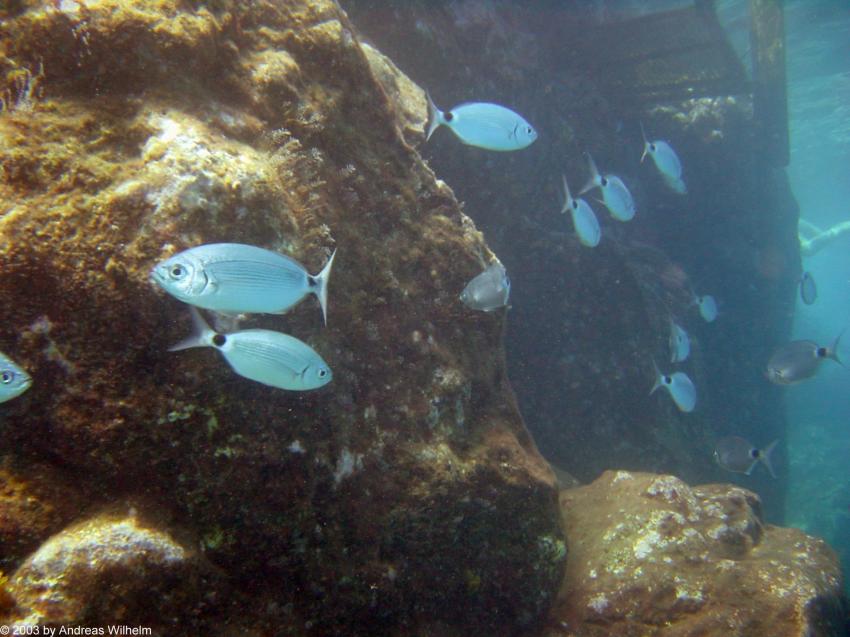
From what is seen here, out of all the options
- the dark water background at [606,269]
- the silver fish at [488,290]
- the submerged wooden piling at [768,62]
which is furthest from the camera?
the submerged wooden piling at [768,62]

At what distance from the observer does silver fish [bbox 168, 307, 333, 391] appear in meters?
2.18

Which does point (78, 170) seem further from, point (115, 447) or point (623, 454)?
point (623, 454)

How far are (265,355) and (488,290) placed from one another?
207 centimetres

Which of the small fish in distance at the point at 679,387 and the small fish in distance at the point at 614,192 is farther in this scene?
the small fish in distance at the point at 679,387

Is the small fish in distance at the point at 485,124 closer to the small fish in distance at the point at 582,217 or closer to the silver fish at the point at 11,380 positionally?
the small fish in distance at the point at 582,217

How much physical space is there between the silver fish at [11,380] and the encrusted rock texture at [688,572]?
15.0 feet

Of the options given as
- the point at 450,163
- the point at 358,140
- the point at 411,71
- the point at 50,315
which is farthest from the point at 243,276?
the point at 411,71

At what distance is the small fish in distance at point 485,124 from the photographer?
4.37 meters

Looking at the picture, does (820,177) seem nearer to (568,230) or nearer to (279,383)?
(568,230)

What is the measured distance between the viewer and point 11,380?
6.98 feet

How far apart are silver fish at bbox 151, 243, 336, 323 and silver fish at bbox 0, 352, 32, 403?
2.85ft

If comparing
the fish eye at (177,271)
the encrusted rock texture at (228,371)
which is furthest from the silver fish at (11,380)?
the fish eye at (177,271)

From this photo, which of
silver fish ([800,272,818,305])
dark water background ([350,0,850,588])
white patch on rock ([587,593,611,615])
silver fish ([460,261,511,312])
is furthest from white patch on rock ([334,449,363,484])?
silver fish ([800,272,818,305])

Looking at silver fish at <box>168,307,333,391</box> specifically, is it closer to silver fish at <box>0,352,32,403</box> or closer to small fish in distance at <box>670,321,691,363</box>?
silver fish at <box>0,352,32,403</box>
